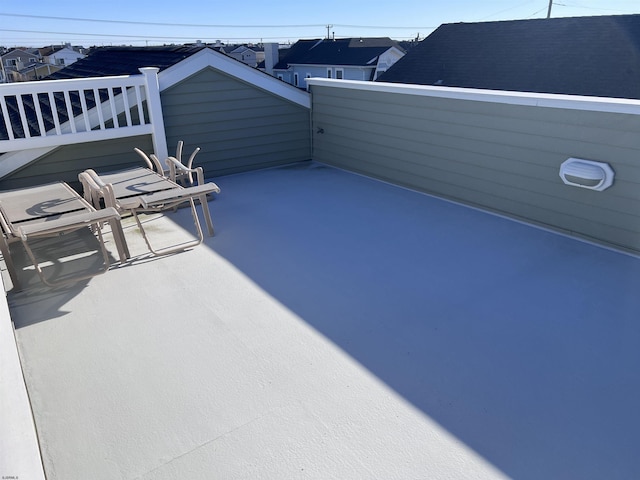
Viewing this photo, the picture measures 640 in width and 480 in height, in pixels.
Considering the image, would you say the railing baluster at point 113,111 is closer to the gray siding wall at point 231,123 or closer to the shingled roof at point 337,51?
the gray siding wall at point 231,123

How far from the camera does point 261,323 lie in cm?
250

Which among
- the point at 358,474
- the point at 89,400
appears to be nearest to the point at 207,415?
the point at 89,400

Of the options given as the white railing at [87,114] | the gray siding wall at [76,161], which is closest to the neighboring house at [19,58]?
the white railing at [87,114]

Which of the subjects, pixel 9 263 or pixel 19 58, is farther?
pixel 19 58

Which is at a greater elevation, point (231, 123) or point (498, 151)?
point (231, 123)

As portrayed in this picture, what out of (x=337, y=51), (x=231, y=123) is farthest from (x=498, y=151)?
(x=337, y=51)

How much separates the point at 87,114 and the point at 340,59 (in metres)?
21.8

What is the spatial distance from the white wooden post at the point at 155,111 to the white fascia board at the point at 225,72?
0.44 feet

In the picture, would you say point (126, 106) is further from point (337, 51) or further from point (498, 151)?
point (337, 51)

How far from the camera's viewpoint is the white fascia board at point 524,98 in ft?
10.3

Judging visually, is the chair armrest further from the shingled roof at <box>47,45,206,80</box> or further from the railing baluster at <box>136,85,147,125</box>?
the shingled roof at <box>47,45,206,80</box>

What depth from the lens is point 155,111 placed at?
15.0ft

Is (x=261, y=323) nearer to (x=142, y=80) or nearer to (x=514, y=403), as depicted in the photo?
(x=514, y=403)

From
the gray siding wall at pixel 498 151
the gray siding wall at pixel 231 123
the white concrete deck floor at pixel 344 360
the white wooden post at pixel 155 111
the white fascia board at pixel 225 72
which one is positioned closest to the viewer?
the white concrete deck floor at pixel 344 360
